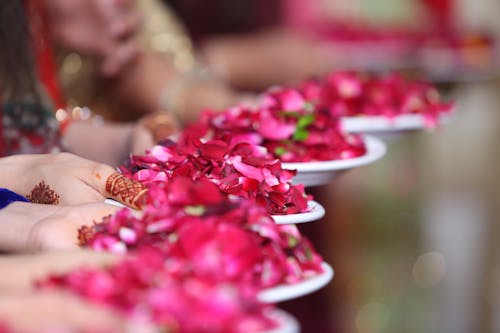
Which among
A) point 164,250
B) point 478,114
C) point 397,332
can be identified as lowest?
point 397,332

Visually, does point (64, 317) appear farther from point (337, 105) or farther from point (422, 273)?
point (422, 273)

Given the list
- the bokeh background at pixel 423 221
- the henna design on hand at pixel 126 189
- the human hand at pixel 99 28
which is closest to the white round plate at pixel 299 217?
the henna design on hand at pixel 126 189

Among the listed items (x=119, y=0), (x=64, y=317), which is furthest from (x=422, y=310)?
(x=64, y=317)

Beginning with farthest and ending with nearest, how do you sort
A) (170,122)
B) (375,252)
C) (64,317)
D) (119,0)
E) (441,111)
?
(375,252) → (119,0) → (441,111) → (170,122) → (64,317)

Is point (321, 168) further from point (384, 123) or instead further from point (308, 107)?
point (384, 123)

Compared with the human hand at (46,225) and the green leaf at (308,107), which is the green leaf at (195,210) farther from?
the green leaf at (308,107)

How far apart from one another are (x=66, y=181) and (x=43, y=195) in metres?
0.03

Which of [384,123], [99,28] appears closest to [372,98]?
[384,123]

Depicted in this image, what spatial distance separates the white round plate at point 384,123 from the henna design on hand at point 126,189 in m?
0.52

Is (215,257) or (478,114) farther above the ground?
(215,257)

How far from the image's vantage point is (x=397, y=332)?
9.89 ft

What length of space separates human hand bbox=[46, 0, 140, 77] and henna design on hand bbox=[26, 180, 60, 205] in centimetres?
79

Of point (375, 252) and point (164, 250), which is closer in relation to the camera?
point (164, 250)

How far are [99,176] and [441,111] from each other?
66 cm
